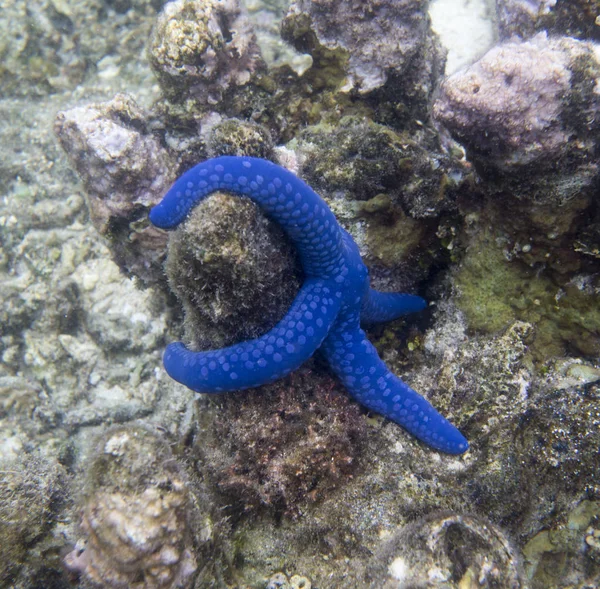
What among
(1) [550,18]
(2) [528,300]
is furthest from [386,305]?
(1) [550,18]

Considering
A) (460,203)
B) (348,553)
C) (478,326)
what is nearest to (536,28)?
(460,203)

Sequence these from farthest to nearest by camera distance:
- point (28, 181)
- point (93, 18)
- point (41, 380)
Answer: point (93, 18), point (28, 181), point (41, 380)

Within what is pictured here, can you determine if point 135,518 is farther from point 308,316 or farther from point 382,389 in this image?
point 382,389

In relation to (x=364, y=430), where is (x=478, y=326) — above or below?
above

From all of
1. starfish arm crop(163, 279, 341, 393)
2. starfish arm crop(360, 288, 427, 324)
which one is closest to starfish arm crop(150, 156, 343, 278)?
starfish arm crop(163, 279, 341, 393)

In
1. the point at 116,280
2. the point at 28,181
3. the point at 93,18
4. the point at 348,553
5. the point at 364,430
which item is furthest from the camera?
the point at 93,18

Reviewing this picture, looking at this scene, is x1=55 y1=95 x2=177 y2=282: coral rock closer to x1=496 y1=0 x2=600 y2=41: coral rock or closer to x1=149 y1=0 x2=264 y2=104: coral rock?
x1=149 y1=0 x2=264 y2=104: coral rock

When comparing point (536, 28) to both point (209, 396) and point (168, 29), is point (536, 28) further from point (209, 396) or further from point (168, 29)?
point (209, 396)

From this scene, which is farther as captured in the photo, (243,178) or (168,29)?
(168,29)
